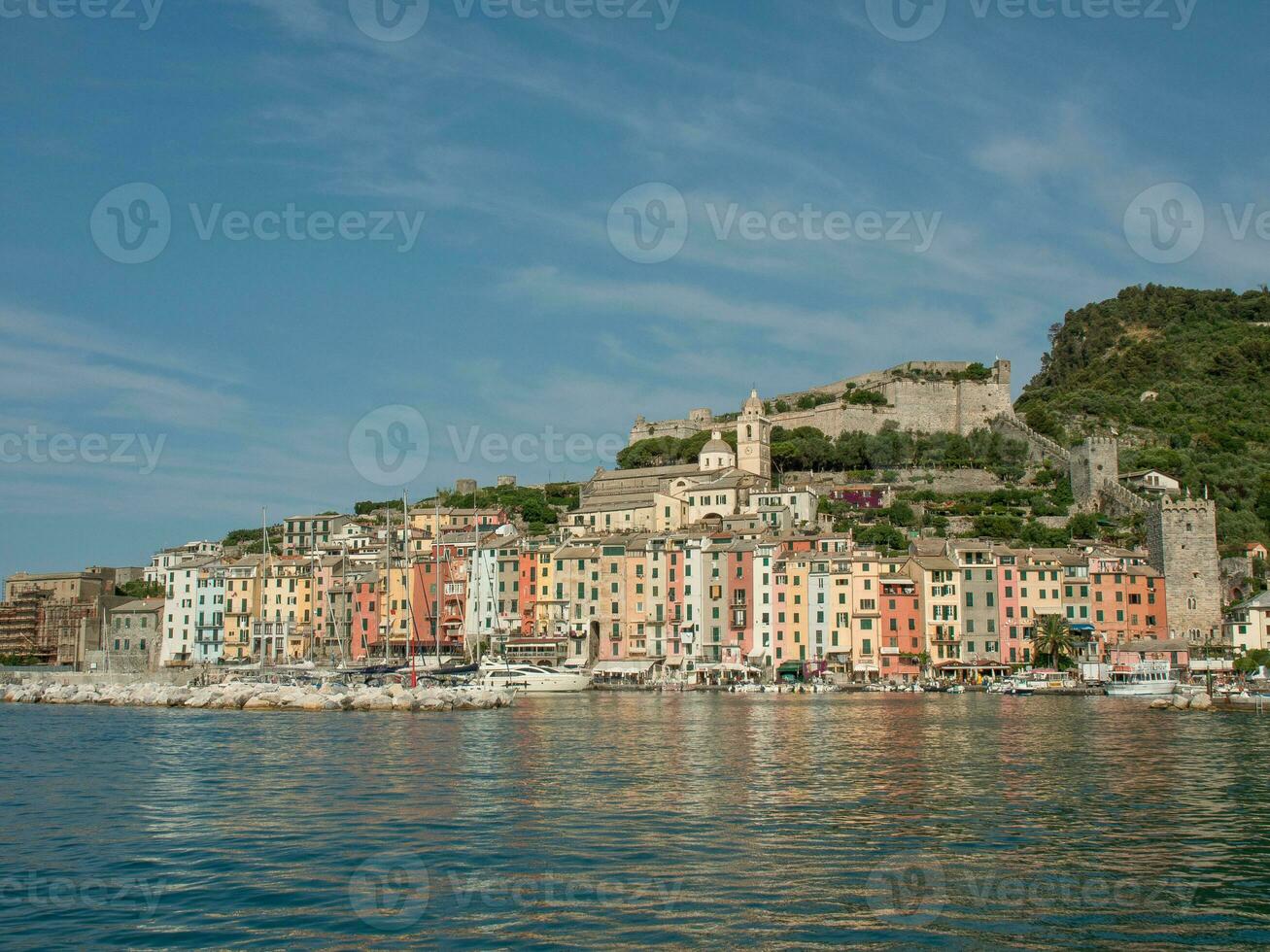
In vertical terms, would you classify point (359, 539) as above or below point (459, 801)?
above

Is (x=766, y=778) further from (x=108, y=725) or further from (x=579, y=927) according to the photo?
(x=108, y=725)

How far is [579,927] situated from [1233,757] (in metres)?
24.3

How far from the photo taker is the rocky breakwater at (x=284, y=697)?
5366 cm

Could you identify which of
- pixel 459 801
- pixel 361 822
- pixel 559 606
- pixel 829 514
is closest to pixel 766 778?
pixel 459 801

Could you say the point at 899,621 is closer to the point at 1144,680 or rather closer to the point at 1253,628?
the point at 1144,680

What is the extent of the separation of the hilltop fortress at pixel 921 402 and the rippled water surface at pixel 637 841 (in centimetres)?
7792

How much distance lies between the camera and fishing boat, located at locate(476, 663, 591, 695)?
65.3 m

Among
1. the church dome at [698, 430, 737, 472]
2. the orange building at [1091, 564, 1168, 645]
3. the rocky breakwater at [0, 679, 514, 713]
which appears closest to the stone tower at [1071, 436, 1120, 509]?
the orange building at [1091, 564, 1168, 645]

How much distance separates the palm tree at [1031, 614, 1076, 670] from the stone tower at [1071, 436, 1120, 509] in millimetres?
24997

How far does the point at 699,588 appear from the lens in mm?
78125

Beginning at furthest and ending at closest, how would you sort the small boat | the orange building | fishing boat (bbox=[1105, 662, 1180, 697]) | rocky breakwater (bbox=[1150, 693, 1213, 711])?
the orange building < the small boat < fishing boat (bbox=[1105, 662, 1180, 697]) < rocky breakwater (bbox=[1150, 693, 1213, 711])

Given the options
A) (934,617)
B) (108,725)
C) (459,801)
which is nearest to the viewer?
(459,801)

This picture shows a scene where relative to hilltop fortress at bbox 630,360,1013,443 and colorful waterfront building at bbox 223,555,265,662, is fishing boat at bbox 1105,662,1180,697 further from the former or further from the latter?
colorful waterfront building at bbox 223,555,265,662

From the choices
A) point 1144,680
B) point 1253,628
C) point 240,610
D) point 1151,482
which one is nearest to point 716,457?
point 1151,482
